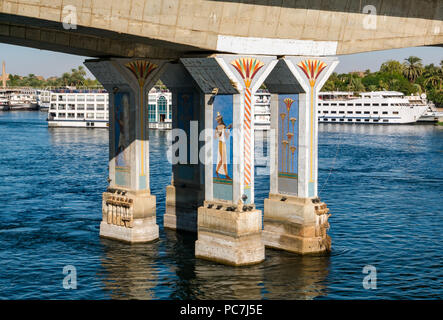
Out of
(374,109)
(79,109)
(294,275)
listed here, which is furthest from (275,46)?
→ (374,109)

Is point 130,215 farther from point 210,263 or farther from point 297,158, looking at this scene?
point 297,158

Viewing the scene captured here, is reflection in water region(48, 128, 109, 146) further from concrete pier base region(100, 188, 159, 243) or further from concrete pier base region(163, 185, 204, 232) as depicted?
concrete pier base region(100, 188, 159, 243)

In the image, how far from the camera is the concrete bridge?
2966 centimetres

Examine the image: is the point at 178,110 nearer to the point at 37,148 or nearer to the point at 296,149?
the point at 296,149

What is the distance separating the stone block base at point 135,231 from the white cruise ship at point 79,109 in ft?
409

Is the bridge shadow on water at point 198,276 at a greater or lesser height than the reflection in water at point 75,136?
lesser

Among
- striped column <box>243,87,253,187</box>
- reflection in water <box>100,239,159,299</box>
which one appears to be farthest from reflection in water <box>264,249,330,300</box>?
reflection in water <box>100,239,159,299</box>

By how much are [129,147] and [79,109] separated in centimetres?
13113

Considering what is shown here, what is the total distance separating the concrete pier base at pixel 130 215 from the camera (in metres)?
37.5

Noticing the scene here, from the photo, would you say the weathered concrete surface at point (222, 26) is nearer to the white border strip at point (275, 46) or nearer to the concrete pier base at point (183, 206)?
the white border strip at point (275, 46)

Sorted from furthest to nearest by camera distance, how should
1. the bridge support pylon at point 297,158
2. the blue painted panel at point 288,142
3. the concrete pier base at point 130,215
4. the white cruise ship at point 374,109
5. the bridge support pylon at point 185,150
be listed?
1. the white cruise ship at point 374,109
2. the bridge support pylon at point 185,150
3. the concrete pier base at point 130,215
4. the blue painted panel at point 288,142
5. the bridge support pylon at point 297,158

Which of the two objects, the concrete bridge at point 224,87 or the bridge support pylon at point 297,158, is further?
the bridge support pylon at point 297,158

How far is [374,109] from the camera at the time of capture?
581 ft

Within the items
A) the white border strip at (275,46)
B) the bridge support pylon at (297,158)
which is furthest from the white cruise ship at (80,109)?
the white border strip at (275,46)
